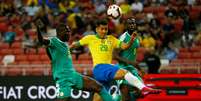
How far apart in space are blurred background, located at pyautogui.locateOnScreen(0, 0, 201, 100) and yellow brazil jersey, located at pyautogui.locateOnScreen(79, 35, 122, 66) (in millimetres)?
5934

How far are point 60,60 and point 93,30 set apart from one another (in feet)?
31.5

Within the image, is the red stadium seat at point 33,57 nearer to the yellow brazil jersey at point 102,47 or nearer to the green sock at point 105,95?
the yellow brazil jersey at point 102,47

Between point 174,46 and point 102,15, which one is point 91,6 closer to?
point 102,15

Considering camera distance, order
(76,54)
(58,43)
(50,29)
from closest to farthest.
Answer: (58,43), (76,54), (50,29)

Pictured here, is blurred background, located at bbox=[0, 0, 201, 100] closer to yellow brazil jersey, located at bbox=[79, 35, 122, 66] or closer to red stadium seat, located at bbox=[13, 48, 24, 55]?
red stadium seat, located at bbox=[13, 48, 24, 55]

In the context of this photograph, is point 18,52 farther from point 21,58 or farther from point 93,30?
point 93,30

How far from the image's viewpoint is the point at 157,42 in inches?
806

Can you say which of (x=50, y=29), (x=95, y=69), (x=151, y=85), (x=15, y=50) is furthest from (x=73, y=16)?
(x=95, y=69)

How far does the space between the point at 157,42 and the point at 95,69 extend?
8883 millimetres

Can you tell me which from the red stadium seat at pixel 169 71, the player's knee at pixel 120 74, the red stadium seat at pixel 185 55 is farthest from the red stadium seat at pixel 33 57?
the player's knee at pixel 120 74

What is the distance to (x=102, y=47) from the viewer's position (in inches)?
480

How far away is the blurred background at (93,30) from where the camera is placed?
18.8 meters

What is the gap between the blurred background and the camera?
18797 mm

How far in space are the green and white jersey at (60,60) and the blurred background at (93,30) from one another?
6.51m
